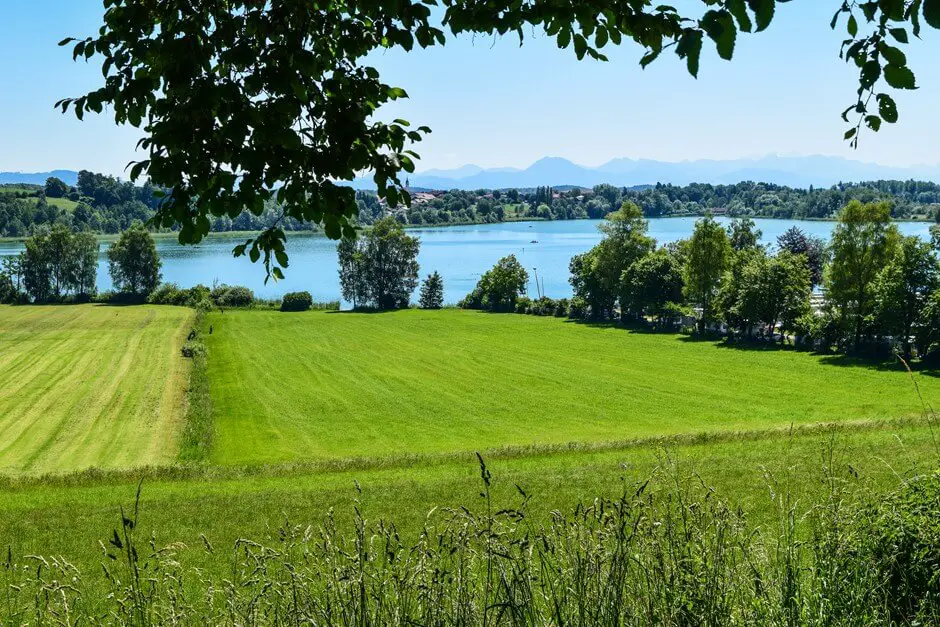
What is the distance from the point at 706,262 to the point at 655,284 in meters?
6.61

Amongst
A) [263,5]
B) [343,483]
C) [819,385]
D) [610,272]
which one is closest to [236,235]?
[610,272]

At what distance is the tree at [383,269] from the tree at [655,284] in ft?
100

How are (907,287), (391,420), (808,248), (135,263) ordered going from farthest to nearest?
(135,263) → (808,248) → (907,287) → (391,420)

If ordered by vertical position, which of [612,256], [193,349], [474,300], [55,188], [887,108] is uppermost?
[55,188]

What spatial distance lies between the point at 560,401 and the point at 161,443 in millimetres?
19464

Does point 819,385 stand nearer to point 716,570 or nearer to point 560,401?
point 560,401

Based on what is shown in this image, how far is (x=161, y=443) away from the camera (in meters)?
30.9

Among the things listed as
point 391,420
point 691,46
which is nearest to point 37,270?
point 391,420

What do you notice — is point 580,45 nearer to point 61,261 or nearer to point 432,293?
point 432,293

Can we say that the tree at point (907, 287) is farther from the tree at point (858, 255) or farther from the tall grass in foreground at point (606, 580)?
the tall grass in foreground at point (606, 580)

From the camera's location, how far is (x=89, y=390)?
4178 cm

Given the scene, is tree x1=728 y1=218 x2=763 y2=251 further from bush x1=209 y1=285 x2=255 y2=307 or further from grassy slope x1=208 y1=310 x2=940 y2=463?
bush x1=209 y1=285 x2=255 y2=307

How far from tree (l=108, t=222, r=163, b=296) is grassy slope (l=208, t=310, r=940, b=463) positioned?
1204 inches

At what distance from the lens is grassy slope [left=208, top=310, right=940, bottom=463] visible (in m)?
32.1
